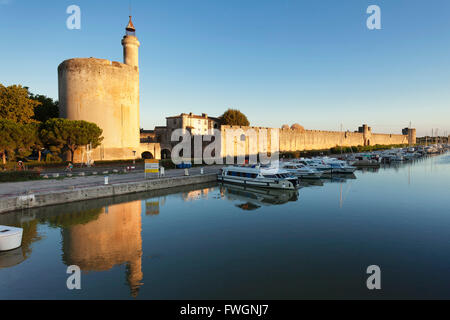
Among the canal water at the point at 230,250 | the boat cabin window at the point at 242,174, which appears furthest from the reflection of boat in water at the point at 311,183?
the canal water at the point at 230,250

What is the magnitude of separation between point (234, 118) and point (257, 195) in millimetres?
50097

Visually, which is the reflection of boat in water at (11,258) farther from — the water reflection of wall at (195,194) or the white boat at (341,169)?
the white boat at (341,169)

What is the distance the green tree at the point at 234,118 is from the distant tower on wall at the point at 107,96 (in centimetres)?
3256

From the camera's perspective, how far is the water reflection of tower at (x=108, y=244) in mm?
9125

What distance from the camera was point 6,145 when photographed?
26.0 metres

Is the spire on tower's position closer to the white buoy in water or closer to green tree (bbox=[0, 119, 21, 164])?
green tree (bbox=[0, 119, 21, 164])

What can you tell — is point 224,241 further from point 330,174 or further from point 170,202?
point 330,174

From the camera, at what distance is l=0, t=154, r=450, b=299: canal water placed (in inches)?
303

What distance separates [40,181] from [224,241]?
54.9ft

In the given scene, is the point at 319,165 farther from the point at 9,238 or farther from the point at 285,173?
the point at 9,238

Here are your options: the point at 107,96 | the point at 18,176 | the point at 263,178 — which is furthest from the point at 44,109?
the point at 263,178

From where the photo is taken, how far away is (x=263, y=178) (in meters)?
24.5

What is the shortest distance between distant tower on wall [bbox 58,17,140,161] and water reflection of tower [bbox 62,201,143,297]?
24063mm

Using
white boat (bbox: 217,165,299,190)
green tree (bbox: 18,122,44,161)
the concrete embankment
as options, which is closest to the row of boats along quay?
white boat (bbox: 217,165,299,190)
